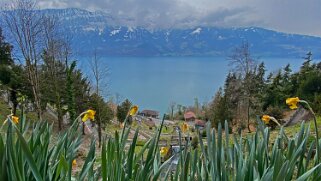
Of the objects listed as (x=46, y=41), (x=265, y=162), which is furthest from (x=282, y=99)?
(x=265, y=162)

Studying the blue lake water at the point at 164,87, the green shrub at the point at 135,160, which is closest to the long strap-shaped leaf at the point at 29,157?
the green shrub at the point at 135,160

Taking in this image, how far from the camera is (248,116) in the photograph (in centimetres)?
2098

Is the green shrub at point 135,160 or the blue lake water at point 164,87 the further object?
the blue lake water at point 164,87

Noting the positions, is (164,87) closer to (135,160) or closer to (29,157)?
(135,160)

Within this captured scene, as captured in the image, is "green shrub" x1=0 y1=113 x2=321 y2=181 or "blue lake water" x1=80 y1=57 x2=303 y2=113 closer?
"green shrub" x1=0 y1=113 x2=321 y2=181

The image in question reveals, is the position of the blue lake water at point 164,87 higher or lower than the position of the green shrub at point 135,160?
lower

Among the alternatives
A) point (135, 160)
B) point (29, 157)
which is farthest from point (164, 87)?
point (29, 157)

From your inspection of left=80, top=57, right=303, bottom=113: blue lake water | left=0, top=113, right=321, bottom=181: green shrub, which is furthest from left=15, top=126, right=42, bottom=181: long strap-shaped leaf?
left=80, top=57, right=303, bottom=113: blue lake water

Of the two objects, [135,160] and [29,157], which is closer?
[29,157]

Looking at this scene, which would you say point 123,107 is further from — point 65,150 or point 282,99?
point 65,150

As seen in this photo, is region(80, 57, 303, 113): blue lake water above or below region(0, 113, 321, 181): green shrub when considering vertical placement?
below

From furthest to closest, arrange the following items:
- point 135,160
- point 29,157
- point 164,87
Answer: point 164,87, point 135,160, point 29,157

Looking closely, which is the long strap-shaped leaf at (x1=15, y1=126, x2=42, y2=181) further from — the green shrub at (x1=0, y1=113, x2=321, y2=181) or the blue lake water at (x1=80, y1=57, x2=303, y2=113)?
the blue lake water at (x1=80, y1=57, x2=303, y2=113)

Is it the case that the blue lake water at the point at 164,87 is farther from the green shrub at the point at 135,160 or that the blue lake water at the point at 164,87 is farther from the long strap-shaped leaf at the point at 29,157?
the long strap-shaped leaf at the point at 29,157
